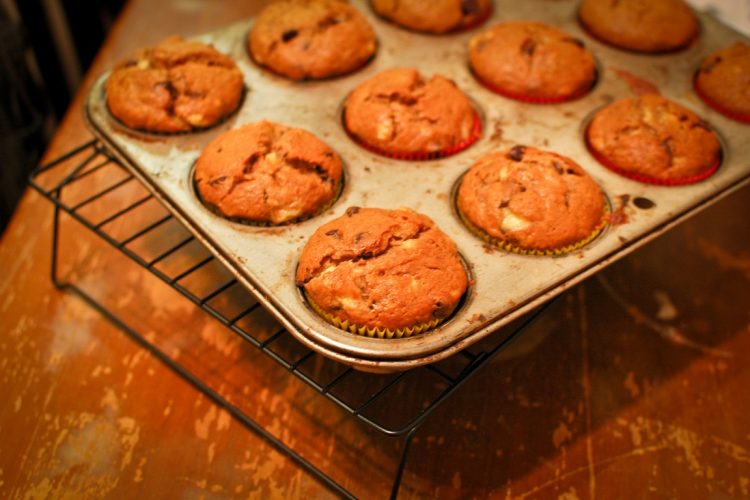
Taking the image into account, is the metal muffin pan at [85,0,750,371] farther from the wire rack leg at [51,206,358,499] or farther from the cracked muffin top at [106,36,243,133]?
the wire rack leg at [51,206,358,499]

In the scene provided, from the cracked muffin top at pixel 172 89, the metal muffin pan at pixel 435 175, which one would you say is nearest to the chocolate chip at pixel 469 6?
the metal muffin pan at pixel 435 175

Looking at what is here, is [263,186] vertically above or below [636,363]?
above

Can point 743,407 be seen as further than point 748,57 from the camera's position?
No

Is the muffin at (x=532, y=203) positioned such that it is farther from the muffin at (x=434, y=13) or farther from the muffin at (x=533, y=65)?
the muffin at (x=434, y=13)

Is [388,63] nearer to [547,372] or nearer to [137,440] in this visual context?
[547,372]

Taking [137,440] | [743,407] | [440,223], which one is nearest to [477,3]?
[440,223]

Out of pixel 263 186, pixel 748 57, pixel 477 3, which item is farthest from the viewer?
pixel 477 3

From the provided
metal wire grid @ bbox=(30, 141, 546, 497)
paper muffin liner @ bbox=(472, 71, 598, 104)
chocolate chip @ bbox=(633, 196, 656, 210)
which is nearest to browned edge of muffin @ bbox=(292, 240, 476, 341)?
metal wire grid @ bbox=(30, 141, 546, 497)
